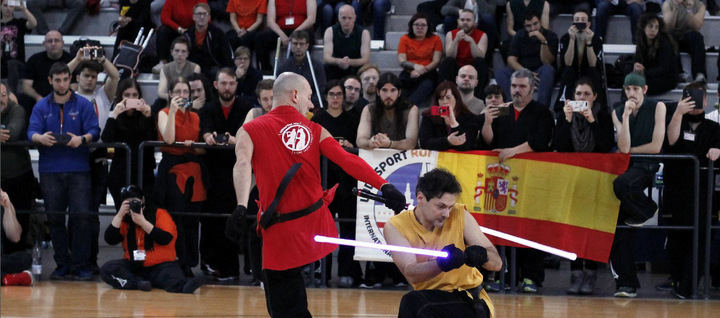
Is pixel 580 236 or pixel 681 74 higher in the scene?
pixel 681 74

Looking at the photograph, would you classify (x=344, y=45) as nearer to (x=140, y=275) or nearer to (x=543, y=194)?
(x=543, y=194)

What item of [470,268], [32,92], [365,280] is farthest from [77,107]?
[470,268]

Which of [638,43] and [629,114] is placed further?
[638,43]

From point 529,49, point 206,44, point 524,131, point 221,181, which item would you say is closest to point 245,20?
point 206,44

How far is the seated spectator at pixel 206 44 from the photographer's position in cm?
1221

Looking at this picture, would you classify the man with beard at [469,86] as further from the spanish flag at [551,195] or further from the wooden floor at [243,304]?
the wooden floor at [243,304]

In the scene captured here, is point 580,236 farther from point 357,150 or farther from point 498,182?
point 357,150

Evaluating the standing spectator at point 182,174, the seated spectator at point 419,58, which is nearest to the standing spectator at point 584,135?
the seated spectator at point 419,58

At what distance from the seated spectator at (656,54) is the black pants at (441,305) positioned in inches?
251

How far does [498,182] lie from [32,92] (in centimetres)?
576

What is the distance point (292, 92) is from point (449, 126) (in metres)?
A: 3.50

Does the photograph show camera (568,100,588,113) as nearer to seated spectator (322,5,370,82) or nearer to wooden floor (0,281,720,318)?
wooden floor (0,281,720,318)

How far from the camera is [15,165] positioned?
10.1 meters

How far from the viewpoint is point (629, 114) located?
9.16 meters
